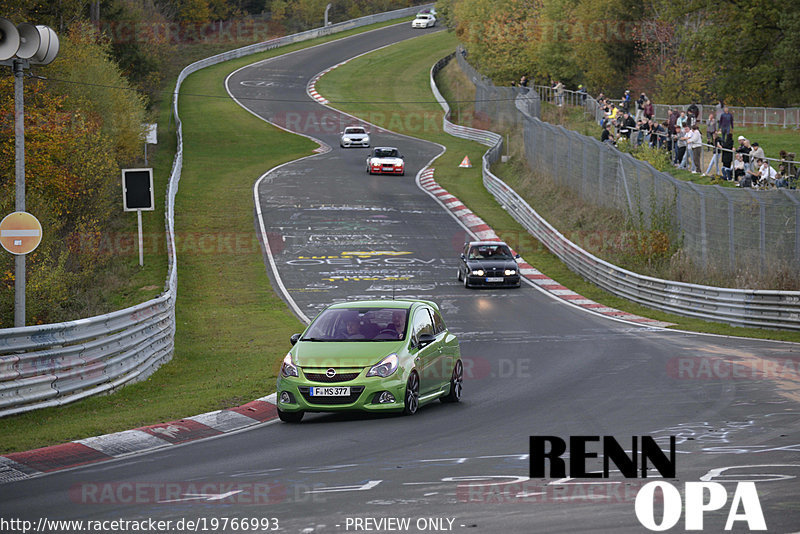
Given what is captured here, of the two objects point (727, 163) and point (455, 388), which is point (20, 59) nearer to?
point (455, 388)

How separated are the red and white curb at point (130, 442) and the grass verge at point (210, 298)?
0.29 m

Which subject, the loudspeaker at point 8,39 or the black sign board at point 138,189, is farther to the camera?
the black sign board at point 138,189

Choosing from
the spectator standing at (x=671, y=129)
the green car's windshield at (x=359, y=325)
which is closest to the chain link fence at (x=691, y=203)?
the spectator standing at (x=671, y=129)

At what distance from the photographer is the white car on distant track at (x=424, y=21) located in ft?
390

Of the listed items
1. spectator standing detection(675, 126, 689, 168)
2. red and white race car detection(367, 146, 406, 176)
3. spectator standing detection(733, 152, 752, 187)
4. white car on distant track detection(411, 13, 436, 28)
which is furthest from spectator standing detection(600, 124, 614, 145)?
white car on distant track detection(411, 13, 436, 28)

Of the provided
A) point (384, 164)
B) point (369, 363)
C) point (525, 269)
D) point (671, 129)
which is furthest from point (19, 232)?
point (384, 164)

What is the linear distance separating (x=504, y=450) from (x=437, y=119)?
67387 mm

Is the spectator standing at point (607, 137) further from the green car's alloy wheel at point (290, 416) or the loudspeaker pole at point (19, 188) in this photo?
the green car's alloy wheel at point (290, 416)

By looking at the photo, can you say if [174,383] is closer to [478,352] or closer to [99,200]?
[478,352]

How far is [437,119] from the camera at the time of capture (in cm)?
7675

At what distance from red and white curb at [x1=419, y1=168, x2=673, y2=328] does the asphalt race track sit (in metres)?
1.19

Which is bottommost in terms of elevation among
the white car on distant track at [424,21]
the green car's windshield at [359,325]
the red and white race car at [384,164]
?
the green car's windshield at [359,325]

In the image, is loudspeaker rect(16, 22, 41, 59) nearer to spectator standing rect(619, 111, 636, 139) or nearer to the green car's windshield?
the green car's windshield

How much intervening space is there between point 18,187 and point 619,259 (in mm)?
22623
